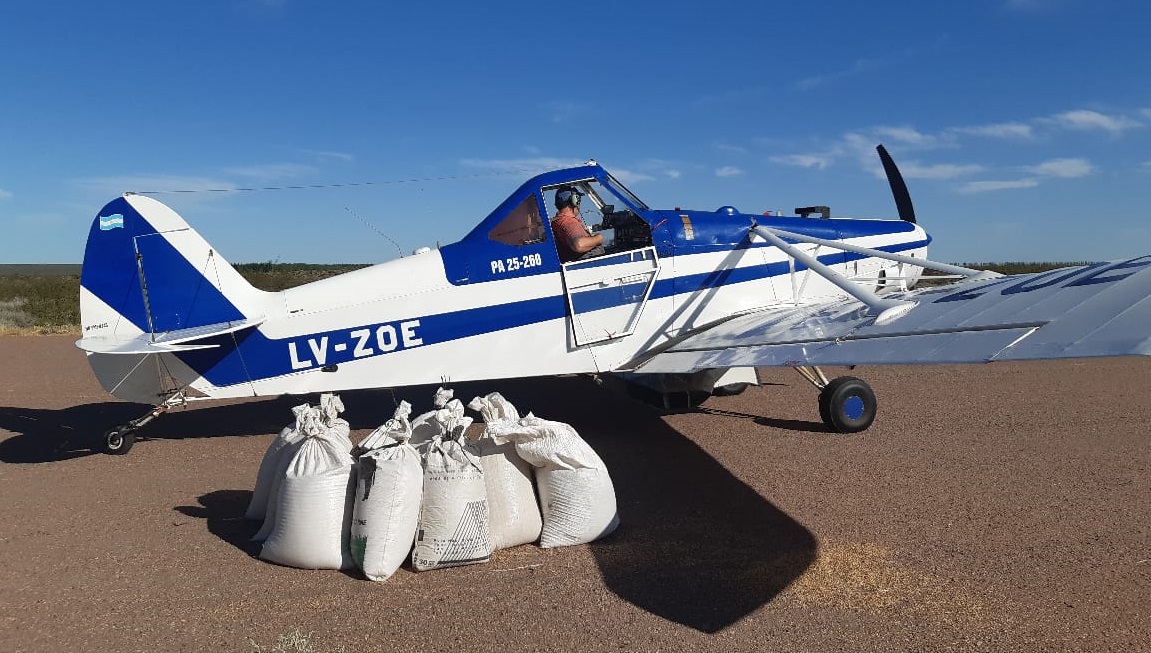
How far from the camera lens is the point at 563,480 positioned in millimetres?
4582

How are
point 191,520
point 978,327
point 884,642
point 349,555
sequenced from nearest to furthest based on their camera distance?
point 884,642
point 978,327
point 349,555
point 191,520

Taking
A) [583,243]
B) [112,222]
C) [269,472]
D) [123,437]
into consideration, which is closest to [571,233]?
[583,243]

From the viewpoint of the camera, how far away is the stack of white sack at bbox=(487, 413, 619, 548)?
14.9 ft

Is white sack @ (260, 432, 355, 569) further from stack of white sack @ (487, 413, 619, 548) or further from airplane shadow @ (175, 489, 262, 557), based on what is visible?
stack of white sack @ (487, 413, 619, 548)

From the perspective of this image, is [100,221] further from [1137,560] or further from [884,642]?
[1137,560]

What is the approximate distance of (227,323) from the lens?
6.76 meters

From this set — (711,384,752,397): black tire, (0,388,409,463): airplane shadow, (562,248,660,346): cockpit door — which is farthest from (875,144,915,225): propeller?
(0,388,409,463): airplane shadow

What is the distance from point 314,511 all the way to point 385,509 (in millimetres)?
450

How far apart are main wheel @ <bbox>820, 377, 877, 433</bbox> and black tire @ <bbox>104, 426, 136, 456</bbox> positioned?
691cm

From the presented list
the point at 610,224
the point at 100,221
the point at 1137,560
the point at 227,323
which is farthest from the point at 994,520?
the point at 100,221

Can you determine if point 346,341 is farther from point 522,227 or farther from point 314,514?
point 314,514

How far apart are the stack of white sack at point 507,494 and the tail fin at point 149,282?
131 inches

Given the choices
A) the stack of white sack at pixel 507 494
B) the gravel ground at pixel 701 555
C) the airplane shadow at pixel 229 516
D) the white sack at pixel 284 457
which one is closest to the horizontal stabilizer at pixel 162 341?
the gravel ground at pixel 701 555

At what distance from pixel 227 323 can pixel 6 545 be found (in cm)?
244
